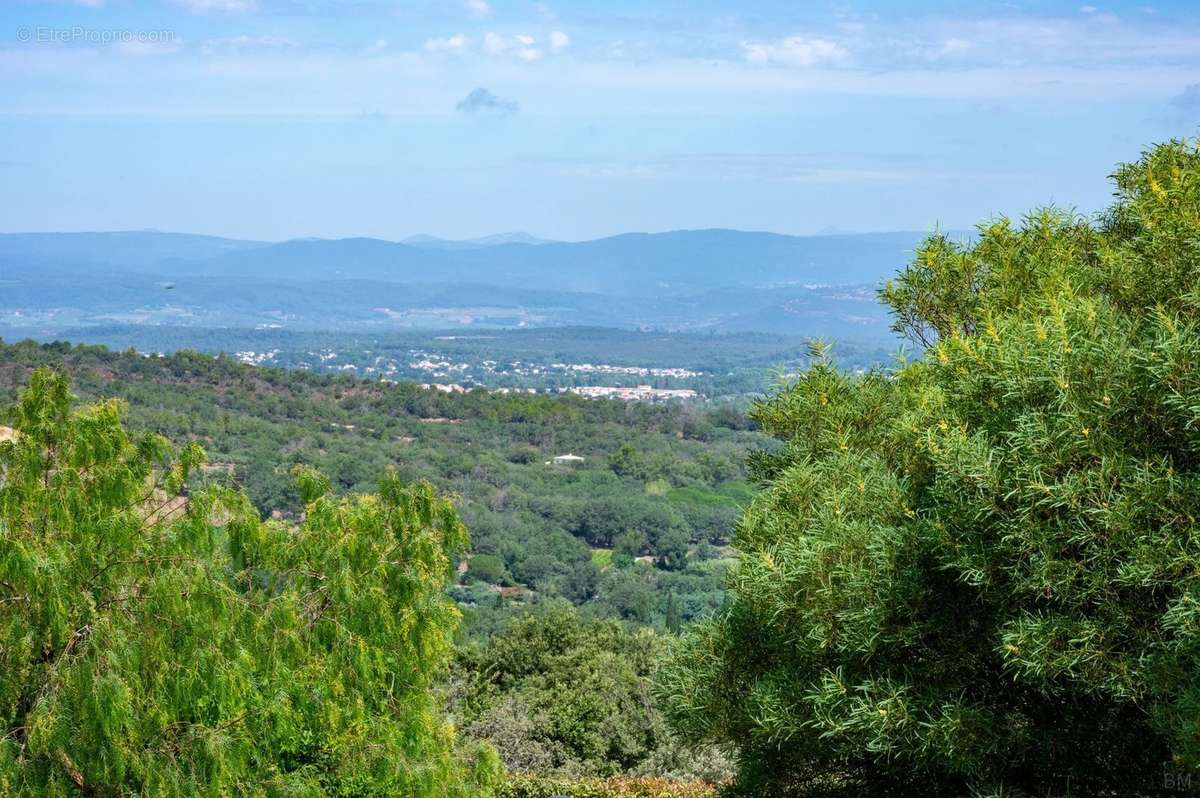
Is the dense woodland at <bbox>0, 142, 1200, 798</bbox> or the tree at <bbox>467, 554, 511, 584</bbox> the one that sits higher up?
the dense woodland at <bbox>0, 142, 1200, 798</bbox>

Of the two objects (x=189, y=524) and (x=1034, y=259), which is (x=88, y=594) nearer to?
(x=189, y=524)

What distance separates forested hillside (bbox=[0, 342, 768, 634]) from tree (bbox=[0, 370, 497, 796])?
23.1 meters

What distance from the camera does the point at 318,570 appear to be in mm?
5953

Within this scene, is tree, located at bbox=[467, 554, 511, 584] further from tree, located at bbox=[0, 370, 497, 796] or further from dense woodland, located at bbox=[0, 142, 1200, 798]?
tree, located at bbox=[0, 370, 497, 796]

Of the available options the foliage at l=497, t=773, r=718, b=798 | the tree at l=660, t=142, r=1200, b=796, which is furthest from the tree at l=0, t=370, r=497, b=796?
the foliage at l=497, t=773, r=718, b=798

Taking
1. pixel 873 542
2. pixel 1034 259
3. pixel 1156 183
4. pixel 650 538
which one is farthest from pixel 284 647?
pixel 650 538

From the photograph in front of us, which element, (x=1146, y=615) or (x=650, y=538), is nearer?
(x=1146, y=615)

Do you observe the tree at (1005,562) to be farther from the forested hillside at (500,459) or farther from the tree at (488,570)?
the tree at (488,570)

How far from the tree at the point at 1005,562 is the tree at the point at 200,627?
1704 millimetres

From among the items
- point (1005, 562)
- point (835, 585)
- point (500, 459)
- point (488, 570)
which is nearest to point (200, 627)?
point (835, 585)

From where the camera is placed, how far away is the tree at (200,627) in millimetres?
4820

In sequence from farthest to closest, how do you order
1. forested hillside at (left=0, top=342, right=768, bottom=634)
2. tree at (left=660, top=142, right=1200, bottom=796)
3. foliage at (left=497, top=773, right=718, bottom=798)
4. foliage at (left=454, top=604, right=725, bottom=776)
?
1. forested hillside at (left=0, top=342, right=768, bottom=634)
2. foliage at (left=454, top=604, right=725, bottom=776)
3. foliage at (left=497, top=773, right=718, bottom=798)
4. tree at (left=660, top=142, right=1200, bottom=796)

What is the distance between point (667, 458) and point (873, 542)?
2386 inches

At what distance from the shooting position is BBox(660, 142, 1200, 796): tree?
4410 mm
